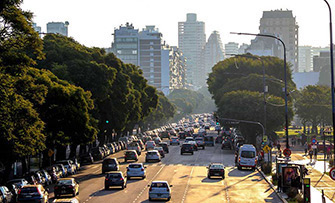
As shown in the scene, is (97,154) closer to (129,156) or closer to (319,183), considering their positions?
Result: (129,156)

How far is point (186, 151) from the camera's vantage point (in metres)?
88.0

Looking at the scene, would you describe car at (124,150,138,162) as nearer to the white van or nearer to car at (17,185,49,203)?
the white van

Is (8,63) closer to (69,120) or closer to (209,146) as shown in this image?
(69,120)

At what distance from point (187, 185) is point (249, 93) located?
5528cm

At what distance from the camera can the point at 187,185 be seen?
50.2m

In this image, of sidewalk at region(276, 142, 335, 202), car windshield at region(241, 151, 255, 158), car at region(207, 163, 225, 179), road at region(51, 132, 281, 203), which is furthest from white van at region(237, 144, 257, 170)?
car at region(207, 163, 225, 179)

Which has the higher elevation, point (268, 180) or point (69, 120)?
point (69, 120)

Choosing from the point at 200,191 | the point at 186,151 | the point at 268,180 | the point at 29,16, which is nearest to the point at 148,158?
the point at 186,151

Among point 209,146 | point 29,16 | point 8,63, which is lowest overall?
point 209,146

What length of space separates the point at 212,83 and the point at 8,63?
99908 mm

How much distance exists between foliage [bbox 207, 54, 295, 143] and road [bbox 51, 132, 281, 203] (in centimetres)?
2168

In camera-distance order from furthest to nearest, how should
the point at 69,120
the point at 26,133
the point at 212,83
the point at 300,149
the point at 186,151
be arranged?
the point at 212,83
the point at 300,149
the point at 186,151
the point at 69,120
the point at 26,133

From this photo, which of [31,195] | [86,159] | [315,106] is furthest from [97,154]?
[315,106]

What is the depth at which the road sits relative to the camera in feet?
136
